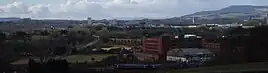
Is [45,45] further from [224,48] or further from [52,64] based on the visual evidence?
[52,64]

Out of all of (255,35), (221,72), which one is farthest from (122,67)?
(221,72)

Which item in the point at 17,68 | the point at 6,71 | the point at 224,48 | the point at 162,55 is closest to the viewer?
the point at 6,71

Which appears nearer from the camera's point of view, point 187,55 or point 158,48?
point 187,55

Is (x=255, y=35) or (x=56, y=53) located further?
(x=56, y=53)

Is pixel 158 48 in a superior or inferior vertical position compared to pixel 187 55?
superior

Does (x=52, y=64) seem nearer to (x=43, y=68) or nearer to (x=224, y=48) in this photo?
(x=43, y=68)

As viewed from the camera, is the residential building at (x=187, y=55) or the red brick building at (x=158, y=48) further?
the red brick building at (x=158, y=48)

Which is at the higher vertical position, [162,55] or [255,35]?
[255,35]

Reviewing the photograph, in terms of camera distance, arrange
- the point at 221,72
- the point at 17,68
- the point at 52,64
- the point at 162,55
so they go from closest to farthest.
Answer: the point at 221,72 < the point at 52,64 < the point at 17,68 < the point at 162,55

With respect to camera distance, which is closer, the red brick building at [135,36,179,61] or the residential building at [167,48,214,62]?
the residential building at [167,48,214,62]
